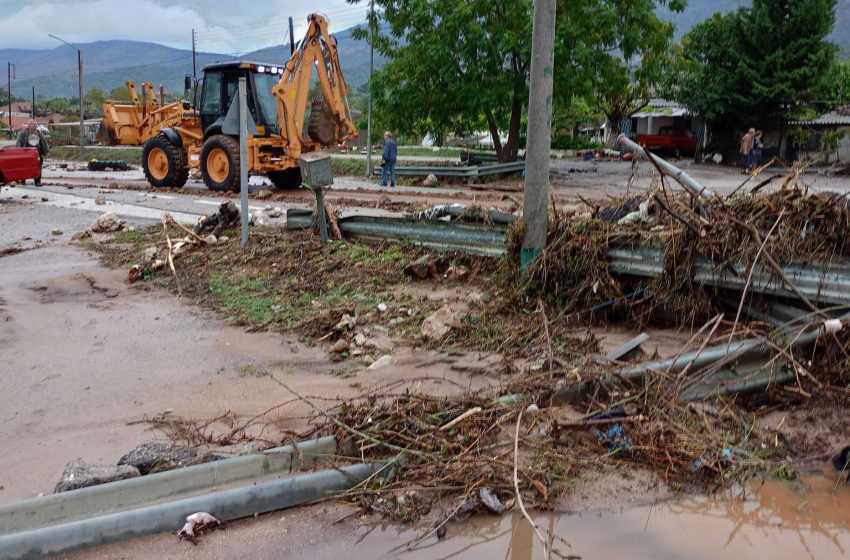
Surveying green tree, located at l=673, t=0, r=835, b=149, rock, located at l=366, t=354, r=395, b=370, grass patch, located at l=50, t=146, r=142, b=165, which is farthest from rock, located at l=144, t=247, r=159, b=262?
grass patch, located at l=50, t=146, r=142, b=165

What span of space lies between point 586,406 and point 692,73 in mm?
30083

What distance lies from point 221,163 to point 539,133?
1251 cm

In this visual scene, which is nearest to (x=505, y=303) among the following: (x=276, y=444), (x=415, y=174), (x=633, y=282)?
(x=633, y=282)

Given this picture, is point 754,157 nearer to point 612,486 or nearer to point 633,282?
point 633,282

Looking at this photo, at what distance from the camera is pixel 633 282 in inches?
263

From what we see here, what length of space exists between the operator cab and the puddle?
47.4ft

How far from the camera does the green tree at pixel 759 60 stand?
92.5 ft

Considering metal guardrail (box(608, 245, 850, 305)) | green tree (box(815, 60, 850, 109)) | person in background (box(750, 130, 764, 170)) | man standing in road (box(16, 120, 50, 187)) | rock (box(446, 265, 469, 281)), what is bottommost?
rock (box(446, 265, 469, 281))

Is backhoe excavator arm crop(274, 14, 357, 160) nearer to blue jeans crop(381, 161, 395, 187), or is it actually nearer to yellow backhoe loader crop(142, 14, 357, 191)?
yellow backhoe loader crop(142, 14, 357, 191)

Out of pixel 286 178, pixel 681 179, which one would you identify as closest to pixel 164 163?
pixel 286 178

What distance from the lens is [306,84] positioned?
650 inches

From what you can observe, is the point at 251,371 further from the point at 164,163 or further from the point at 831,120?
the point at 831,120

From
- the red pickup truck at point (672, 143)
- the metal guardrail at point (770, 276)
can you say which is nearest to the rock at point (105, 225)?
the metal guardrail at point (770, 276)

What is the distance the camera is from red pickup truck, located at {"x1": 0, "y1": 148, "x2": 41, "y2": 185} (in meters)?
18.1
